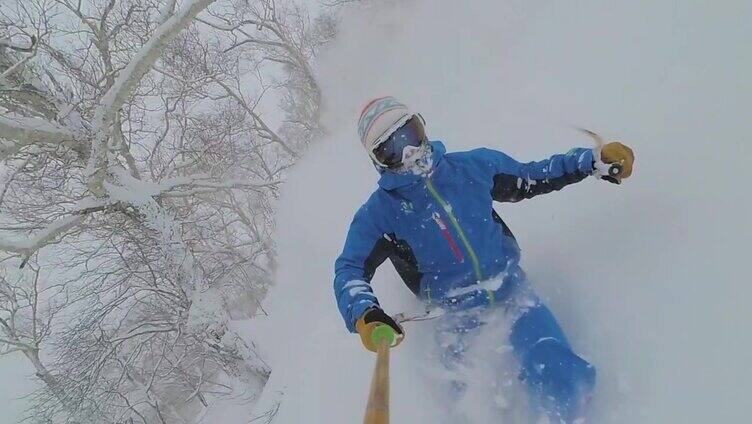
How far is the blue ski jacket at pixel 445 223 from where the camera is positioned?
2400 millimetres

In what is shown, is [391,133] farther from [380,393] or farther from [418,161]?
[380,393]

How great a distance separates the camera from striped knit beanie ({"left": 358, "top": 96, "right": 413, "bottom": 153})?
7.60 feet

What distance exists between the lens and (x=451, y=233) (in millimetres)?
2404

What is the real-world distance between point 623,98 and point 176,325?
19.2 feet

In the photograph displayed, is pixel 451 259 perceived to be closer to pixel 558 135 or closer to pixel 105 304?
pixel 558 135

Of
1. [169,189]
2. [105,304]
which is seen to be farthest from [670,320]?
[105,304]

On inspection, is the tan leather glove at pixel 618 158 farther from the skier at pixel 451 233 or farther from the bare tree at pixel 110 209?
the bare tree at pixel 110 209

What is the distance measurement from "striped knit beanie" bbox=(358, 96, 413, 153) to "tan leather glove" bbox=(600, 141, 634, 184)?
853 mm

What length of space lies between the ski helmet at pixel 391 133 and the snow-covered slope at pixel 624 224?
1005 mm

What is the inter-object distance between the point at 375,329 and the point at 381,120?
2.92 feet

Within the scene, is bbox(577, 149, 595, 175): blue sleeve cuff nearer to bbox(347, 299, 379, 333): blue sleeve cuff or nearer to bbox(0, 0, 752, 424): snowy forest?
bbox(0, 0, 752, 424): snowy forest

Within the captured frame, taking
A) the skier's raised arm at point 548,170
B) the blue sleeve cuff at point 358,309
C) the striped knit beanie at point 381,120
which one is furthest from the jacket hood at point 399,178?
the blue sleeve cuff at point 358,309

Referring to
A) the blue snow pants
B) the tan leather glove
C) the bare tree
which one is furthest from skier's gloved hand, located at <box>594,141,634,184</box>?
the bare tree

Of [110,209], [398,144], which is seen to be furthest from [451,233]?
[110,209]
